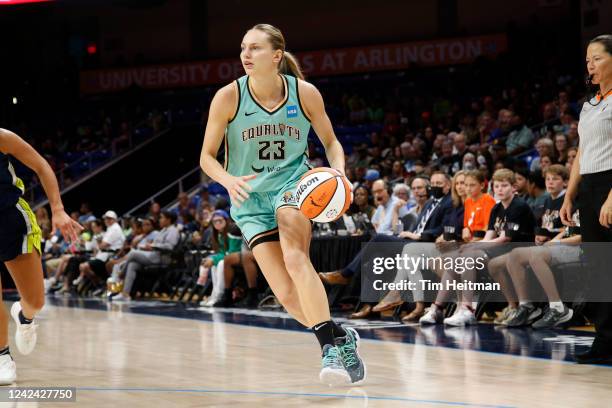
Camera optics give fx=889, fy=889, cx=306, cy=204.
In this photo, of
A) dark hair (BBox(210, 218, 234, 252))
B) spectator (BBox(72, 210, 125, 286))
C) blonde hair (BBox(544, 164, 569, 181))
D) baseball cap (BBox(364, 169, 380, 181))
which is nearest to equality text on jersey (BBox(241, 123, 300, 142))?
blonde hair (BBox(544, 164, 569, 181))

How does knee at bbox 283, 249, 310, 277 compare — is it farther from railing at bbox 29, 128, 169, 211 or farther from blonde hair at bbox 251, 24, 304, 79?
railing at bbox 29, 128, 169, 211

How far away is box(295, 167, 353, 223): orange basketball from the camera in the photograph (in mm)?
4430

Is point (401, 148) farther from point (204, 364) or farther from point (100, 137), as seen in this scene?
point (100, 137)

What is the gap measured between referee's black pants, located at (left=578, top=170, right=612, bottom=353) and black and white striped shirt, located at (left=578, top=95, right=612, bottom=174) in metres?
0.06

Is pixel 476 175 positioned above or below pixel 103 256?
above

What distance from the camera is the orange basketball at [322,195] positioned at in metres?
4.43

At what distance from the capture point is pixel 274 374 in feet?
17.3

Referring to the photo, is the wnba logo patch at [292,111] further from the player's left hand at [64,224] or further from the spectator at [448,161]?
the spectator at [448,161]

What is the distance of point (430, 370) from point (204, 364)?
149cm

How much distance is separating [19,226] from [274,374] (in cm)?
170

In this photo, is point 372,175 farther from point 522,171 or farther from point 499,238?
point 499,238

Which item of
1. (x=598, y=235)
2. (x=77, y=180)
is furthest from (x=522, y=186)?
(x=77, y=180)

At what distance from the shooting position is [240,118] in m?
4.78

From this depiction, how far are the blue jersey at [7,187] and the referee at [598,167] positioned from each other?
11.0 ft
